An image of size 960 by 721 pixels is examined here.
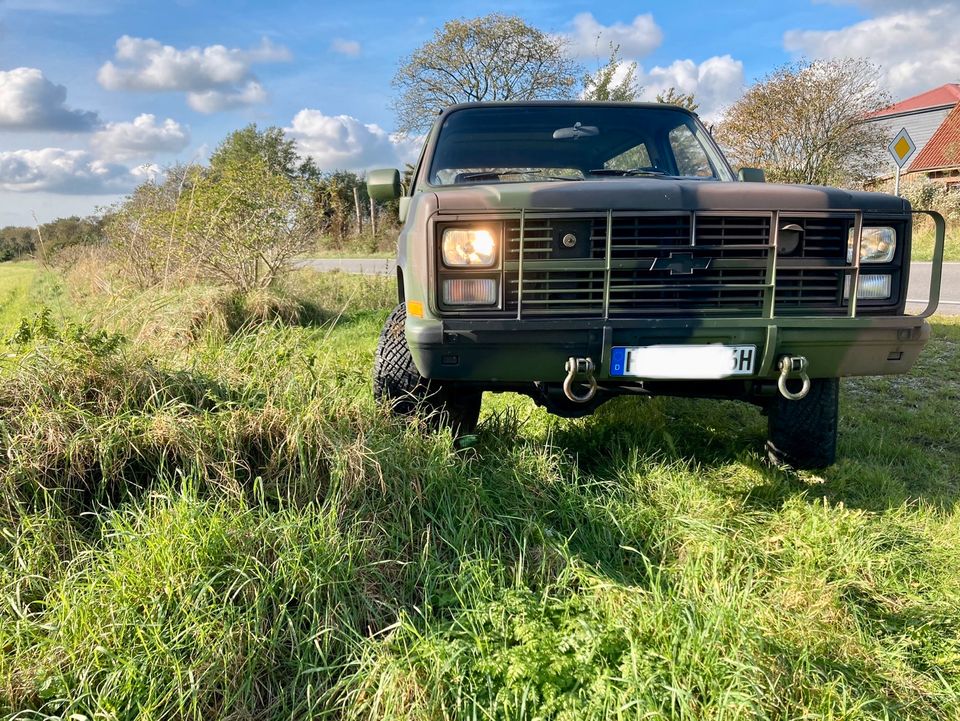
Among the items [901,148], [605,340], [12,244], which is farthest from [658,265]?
[12,244]

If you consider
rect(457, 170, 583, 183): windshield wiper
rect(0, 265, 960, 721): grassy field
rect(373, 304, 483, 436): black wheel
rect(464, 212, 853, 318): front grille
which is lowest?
rect(0, 265, 960, 721): grassy field

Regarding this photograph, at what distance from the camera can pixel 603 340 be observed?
2193mm

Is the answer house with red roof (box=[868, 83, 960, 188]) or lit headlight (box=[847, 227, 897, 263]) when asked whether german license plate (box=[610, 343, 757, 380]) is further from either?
house with red roof (box=[868, 83, 960, 188])

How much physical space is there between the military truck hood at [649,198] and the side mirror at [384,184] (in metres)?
1.44

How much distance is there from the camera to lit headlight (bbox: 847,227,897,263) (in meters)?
2.34

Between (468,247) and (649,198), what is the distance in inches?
26.0

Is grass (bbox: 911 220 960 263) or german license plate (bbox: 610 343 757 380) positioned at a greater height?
grass (bbox: 911 220 960 263)

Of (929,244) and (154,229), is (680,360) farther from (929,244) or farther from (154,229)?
(929,244)

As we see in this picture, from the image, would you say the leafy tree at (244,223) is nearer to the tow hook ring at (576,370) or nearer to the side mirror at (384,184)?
the side mirror at (384,184)

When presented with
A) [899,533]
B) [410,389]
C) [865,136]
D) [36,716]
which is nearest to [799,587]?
[899,533]

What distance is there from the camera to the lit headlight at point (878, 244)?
2.34m

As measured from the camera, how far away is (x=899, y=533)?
2.39 m

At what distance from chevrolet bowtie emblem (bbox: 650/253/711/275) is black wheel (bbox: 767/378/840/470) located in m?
0.92

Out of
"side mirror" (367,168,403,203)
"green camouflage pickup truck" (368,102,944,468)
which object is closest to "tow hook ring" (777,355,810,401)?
"green camouflage pickup truck" (368,102,944,468)
